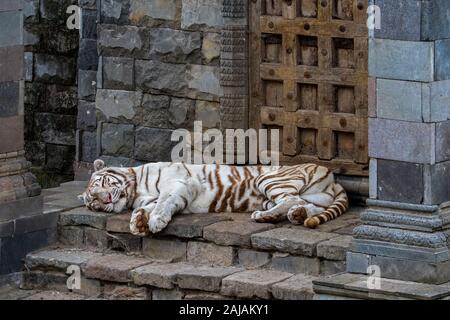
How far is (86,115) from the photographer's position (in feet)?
50.2

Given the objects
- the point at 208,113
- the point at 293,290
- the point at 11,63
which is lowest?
the point at 293,290

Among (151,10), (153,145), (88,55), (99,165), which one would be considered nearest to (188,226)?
(99,165)

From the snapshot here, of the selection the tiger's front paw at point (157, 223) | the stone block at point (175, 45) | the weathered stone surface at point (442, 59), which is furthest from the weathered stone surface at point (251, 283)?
the stone block at point (175, 45)

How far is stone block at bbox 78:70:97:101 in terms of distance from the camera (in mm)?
15211

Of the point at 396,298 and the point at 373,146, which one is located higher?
the point at 373,146

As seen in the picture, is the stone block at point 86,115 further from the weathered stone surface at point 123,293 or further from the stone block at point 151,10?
the weathered stone surface at point 123,293

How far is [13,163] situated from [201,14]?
198 cm

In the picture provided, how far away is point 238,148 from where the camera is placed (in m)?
13.6

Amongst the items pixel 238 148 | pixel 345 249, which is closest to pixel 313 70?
pixel 238 148

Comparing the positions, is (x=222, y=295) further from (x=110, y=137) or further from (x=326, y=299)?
(x=110, y=137)

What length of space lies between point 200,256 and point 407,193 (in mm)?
1903

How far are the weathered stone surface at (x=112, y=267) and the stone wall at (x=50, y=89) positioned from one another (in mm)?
3266

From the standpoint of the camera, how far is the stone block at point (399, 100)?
1124 centimetres

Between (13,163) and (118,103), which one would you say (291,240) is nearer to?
(13,163)
